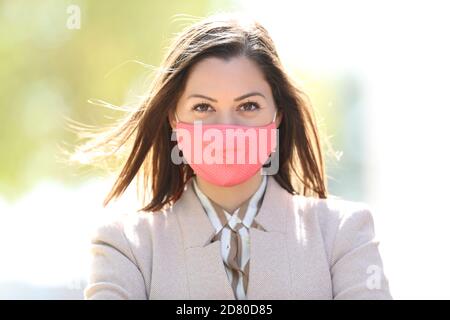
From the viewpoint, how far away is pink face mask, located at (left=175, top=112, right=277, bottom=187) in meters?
3.82

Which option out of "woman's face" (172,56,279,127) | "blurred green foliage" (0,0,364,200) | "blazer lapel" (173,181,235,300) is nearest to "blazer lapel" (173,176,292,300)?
"blazer lapel" (173,181,235,300)

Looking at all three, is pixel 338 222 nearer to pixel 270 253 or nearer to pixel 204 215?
pixel 270 253

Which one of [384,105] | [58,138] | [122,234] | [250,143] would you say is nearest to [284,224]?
[250,143]

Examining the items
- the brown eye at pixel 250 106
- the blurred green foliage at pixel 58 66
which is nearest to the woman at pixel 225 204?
the brown eye at pixel 250 106

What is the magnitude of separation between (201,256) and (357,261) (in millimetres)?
583

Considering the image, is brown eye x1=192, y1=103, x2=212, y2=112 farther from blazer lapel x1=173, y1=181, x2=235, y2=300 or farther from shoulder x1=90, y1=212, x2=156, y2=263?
shoulder x1=90, y1=212, x2=156, y2=263

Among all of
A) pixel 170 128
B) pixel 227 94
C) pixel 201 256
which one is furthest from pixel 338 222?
pixel 170 128

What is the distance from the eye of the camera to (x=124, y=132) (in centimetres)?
Answer: 425

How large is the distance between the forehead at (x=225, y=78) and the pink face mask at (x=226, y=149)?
131 mm

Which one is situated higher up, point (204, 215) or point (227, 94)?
point (227, 94)

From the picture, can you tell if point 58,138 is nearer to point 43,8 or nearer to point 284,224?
point 43,8

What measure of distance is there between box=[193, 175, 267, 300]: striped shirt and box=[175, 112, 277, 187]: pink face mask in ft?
0.35

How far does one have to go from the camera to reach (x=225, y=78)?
386cm

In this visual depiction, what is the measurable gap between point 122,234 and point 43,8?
304 inches
